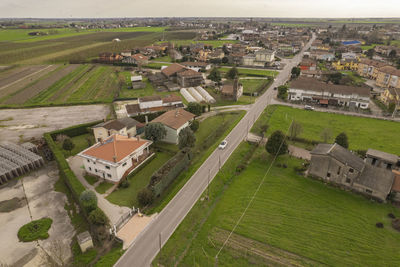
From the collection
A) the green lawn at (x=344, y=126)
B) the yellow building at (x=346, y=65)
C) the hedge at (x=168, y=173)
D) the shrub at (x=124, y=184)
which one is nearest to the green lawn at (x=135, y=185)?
the shrub at (x=124, y=184)

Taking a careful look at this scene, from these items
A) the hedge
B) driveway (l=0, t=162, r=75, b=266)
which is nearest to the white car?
the hedge

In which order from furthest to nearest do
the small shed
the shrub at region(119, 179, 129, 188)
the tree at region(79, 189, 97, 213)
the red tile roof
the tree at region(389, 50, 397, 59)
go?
the tree at region(389, 50, 397, 59) < the red tile roof < the shrub at region(119, 179, 129, 188) < the tree at region(79, 189, 97, 213) < the small shed

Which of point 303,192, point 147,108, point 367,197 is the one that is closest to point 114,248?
point 303,192

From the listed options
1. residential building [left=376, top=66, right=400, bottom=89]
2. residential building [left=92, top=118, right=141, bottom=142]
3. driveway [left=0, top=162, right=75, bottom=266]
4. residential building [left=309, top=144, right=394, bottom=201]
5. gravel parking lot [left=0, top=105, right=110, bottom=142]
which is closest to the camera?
driveway [left=0, top=162, right=75, bottom=266]

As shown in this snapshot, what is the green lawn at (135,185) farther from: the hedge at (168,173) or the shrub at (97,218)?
the shrub at (97,218)

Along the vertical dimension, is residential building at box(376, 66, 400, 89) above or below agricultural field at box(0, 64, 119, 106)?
above

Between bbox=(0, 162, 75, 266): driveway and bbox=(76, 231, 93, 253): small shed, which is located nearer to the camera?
bbox=(76, 231, 93, 253): small shed

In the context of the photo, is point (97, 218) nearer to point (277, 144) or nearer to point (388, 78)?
point (277, 144)

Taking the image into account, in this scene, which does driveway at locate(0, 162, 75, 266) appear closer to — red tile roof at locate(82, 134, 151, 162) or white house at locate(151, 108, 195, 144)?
red tile roof at locate(82, 134, 151, 162)
